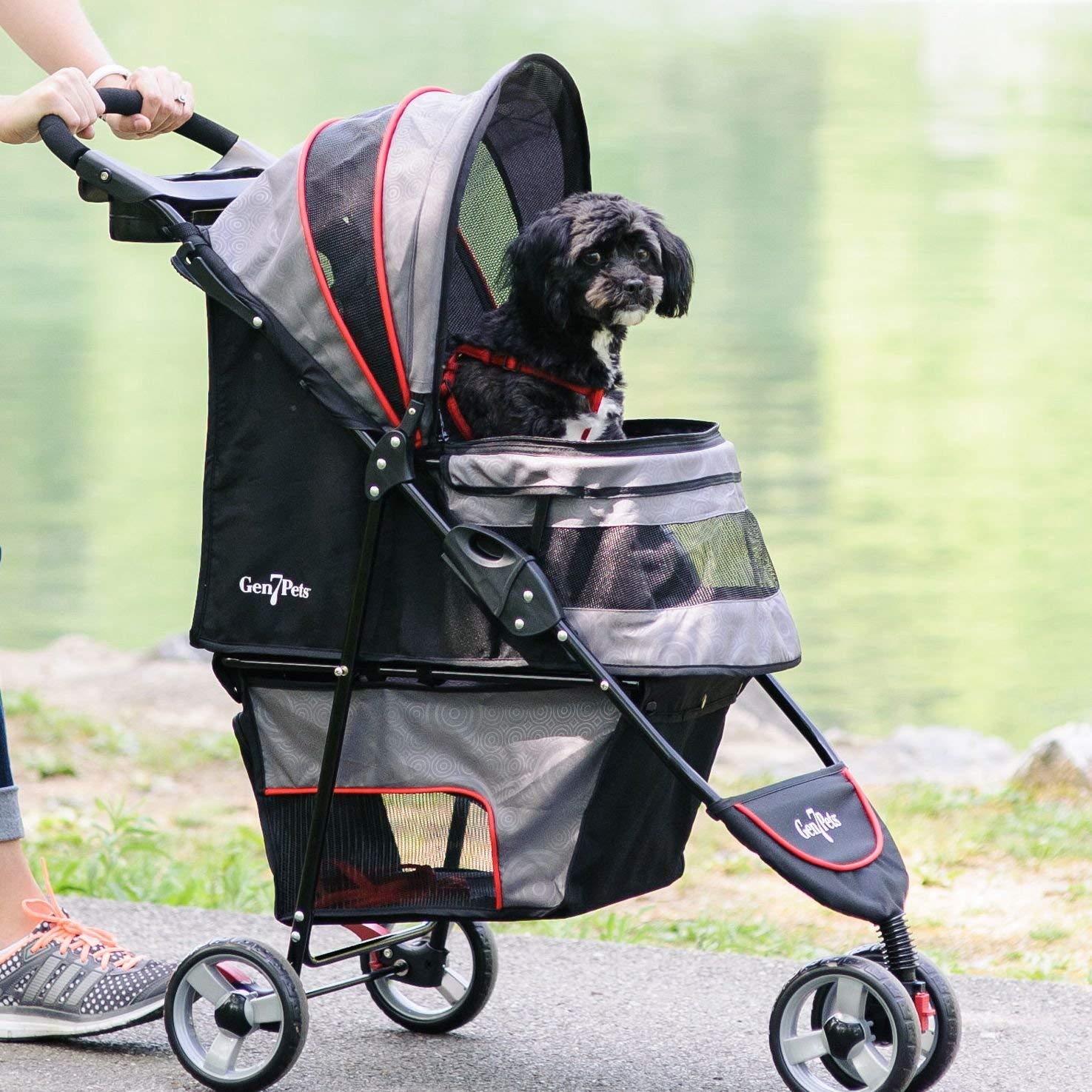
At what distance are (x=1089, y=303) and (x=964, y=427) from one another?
17.1 feet

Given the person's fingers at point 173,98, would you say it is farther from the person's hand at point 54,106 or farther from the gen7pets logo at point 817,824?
the gen7pets logo at point 817,824

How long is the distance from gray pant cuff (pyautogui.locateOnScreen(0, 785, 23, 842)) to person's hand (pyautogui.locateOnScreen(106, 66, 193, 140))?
4.01 ft

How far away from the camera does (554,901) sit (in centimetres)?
260

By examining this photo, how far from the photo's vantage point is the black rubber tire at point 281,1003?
8.84 ft

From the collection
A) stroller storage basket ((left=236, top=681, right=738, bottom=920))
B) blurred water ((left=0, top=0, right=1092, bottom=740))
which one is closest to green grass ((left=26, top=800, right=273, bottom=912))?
stroller storage basket ((left=236, top=681, right=738, bottom=920))

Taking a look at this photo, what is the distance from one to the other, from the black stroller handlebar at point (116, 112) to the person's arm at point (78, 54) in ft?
0.13

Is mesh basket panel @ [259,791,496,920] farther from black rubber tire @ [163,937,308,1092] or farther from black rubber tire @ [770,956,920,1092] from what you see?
black rubber tire @ [770,956,920,1092]

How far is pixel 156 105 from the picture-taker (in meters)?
3.09

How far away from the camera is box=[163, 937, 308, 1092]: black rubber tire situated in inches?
106

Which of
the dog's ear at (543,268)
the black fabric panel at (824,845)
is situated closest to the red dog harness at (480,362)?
the dog's ear at (543,268)

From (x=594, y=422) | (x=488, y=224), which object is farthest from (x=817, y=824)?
(x=488, y=224)

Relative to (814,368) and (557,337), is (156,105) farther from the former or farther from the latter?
(814,368)

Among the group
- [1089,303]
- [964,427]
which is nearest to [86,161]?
[964,427]

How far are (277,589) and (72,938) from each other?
2.79 ft
